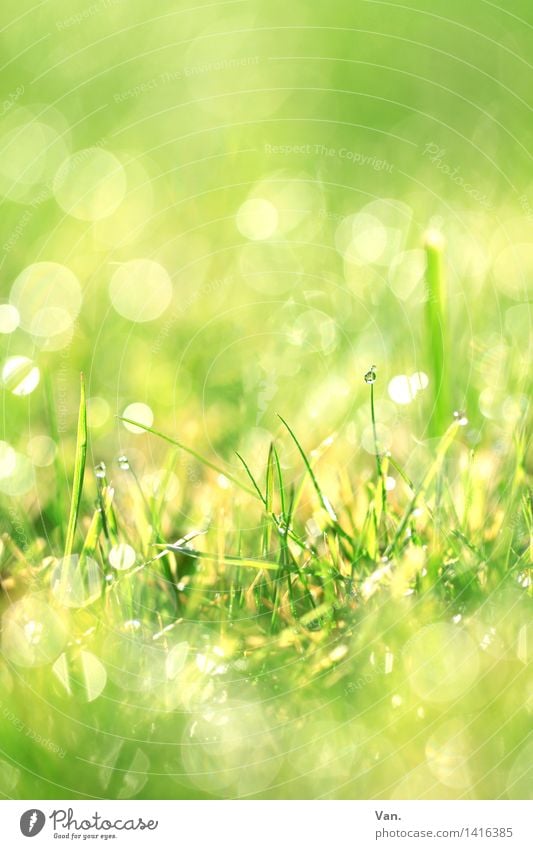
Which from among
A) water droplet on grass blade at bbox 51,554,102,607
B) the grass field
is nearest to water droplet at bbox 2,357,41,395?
the grass field

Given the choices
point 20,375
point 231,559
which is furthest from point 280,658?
point 20,375

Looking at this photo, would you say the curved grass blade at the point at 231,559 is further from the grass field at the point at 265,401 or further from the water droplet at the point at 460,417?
the water droplet at the point at 460,417
